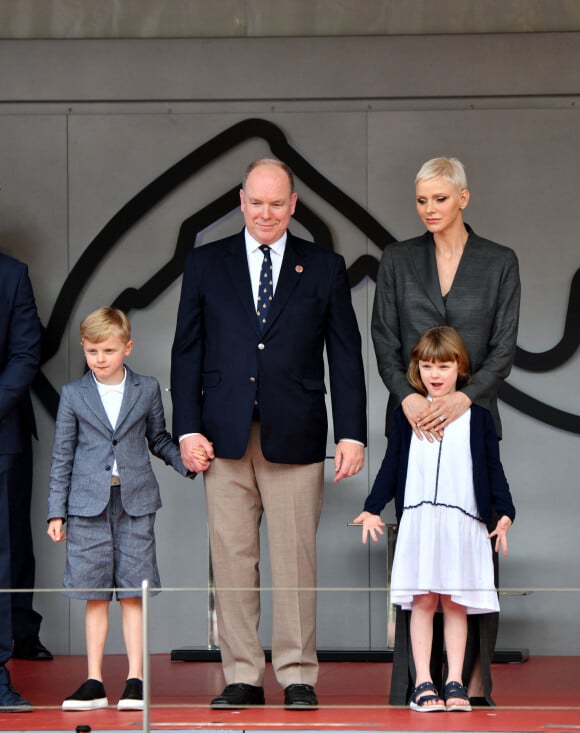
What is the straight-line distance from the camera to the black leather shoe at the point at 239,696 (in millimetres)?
3895

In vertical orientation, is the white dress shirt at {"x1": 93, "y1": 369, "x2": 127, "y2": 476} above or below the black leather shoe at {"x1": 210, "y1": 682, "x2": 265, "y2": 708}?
above

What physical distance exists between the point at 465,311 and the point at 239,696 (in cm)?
125

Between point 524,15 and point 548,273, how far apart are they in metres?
1.00

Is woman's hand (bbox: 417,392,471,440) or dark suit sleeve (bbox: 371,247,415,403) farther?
dark suit sleeve (bbox: 371,247,415,403)

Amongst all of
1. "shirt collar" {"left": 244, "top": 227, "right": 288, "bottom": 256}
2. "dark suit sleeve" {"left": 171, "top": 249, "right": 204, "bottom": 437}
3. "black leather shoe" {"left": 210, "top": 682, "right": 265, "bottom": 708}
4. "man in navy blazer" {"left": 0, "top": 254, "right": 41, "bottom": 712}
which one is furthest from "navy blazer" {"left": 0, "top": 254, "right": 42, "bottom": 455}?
"black leather shoe" {"left": 210, "top": 682, "right": 265, "bottom": 708}

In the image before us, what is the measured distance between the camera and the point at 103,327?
4.12 metres

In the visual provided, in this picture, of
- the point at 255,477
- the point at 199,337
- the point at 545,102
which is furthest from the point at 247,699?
the point at 545,102

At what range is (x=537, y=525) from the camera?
17.7 ft

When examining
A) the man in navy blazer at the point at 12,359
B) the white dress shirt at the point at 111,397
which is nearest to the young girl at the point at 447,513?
the white dress shirt at the point at 111,397

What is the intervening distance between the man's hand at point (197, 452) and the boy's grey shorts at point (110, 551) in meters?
0.28

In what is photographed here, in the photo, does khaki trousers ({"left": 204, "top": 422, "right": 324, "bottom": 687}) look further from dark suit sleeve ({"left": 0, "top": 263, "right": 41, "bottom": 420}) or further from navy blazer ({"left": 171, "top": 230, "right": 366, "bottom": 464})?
dark suit sleeve ({"left": 0, "top": 263, "right": 41, "bottom": 420})

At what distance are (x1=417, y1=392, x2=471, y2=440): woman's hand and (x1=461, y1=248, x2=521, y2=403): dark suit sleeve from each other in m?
0.04

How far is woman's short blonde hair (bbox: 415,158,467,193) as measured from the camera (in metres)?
4.00

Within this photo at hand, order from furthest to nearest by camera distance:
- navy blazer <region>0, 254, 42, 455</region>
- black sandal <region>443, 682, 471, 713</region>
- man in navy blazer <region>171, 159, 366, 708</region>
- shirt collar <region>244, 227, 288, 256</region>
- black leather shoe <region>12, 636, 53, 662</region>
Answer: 1. black leather shoe <region>12, 636, 53, 662</region>
2. navy blazer <region>0, 254, 42, 455</region>
3. shirt collar <region>244, 227, 288, 256</region>
4. man in navy blazer <region>171, 159, 366, 708</region>
5. black sandal <region>443, 682, 471, 713</region>
